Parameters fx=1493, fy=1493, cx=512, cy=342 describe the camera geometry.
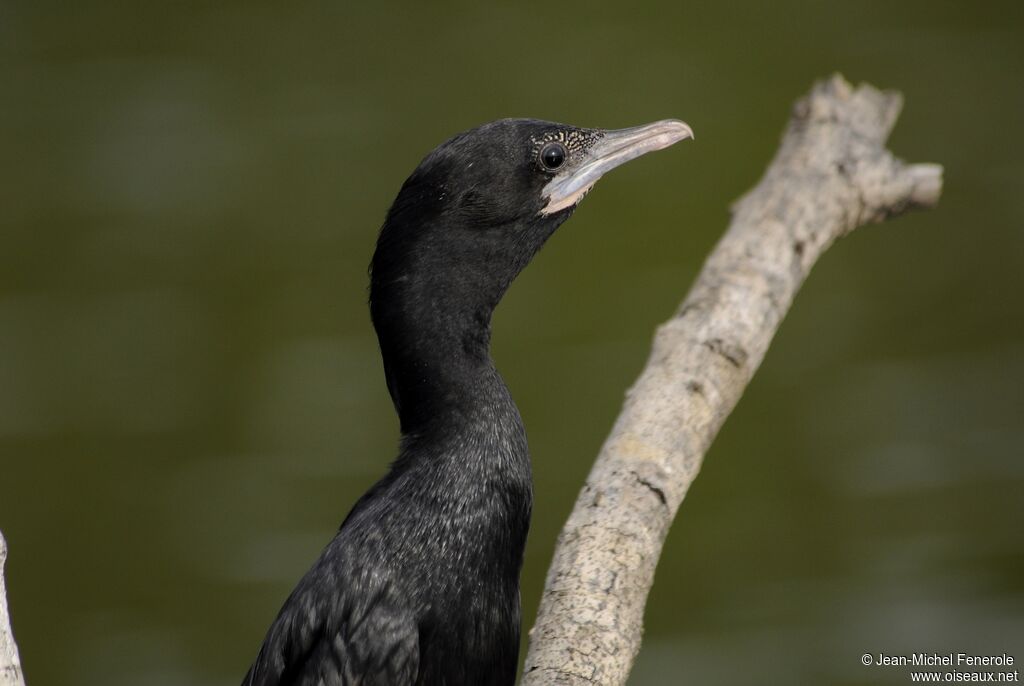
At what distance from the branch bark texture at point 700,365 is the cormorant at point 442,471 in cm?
20

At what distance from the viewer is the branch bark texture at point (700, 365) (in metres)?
3.06

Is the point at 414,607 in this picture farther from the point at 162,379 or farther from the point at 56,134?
the point at 56,134

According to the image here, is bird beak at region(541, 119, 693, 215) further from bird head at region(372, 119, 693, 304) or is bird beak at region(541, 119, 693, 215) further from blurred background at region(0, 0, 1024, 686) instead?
blurred background at region(0, 0, 1024, 686)

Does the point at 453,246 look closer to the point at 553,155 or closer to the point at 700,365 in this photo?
the point at 553,155

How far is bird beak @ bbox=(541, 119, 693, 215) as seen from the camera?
3.61 metres

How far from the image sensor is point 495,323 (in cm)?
834

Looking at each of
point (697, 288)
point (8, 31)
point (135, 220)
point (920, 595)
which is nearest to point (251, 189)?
point (135, 220)

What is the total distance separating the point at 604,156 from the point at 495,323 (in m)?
4.68

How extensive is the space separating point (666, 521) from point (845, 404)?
17.7 feet

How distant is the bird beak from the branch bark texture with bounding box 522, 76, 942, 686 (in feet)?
1.30

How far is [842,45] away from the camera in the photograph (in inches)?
365

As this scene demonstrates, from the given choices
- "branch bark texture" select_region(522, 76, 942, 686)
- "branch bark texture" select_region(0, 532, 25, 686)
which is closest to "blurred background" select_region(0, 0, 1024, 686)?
"branch bark texture" select_region(522, 76, 942, 686)

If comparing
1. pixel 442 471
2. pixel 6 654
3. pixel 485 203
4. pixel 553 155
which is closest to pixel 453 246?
pixel 485 203

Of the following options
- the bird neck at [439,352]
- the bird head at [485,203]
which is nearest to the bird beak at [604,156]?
the bird head at [485,203]
